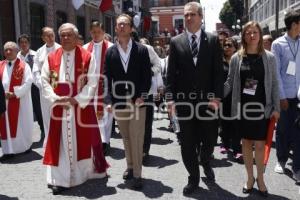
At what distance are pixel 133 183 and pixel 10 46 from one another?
3.09 meters

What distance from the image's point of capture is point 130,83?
16.6ft

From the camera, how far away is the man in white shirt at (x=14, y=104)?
21.7 feet

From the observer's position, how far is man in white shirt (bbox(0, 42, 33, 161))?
6.62 m

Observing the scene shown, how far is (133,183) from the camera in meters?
5.14

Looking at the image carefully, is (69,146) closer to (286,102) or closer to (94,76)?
(94,76)

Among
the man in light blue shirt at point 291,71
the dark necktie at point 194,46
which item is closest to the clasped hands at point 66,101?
the dark necktie at point 194,46

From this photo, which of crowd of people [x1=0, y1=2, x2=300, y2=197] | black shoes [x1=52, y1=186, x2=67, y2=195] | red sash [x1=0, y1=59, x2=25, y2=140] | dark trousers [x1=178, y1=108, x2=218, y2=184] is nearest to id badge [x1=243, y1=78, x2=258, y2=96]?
crowd of people [x1=0, y1=2, x2=300, y2=197]

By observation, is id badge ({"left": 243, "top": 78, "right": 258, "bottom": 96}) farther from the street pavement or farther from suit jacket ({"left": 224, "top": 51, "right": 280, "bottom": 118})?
the street pavement

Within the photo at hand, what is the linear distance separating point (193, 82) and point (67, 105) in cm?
152

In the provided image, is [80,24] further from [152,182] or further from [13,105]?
[152,182]

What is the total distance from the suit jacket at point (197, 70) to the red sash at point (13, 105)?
9.66 ft

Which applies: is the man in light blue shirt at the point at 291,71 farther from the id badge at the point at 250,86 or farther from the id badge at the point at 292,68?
the id badge at the point at 250,86

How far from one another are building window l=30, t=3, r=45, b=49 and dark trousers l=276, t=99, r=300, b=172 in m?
9.70

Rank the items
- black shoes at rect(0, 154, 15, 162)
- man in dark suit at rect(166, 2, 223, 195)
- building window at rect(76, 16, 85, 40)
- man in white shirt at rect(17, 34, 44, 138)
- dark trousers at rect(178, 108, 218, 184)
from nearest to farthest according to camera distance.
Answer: man in dark suit at rect(166, 2, 223, 195)
dark trousers at rect(178, 108, 218, 184)
black shoes at rect(0, 154, 15, 162)
man in white shirt at rect(17, 34, 44, 138)
building window at rect(76, 16, 85, 40)
